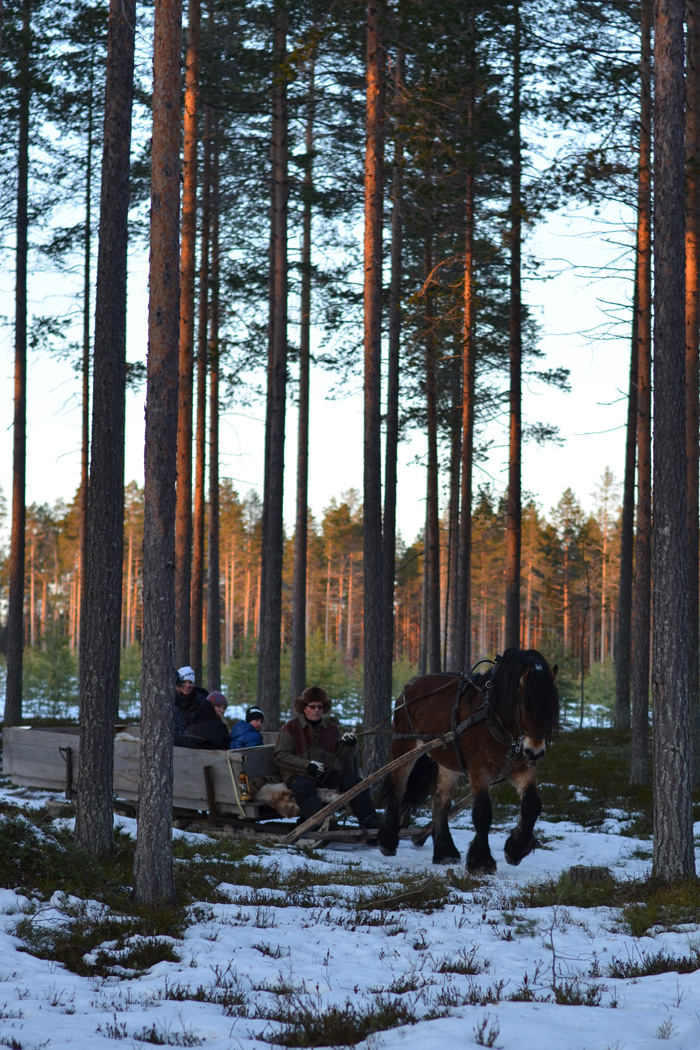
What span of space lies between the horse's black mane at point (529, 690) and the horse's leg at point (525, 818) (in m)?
0.65

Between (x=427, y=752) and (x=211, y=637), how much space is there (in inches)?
676

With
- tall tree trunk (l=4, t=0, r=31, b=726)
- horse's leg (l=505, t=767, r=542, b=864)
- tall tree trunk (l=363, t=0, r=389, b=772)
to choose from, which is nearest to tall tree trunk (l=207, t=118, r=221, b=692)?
tall tree trunk (l=4, t=0, r=31, b=726)

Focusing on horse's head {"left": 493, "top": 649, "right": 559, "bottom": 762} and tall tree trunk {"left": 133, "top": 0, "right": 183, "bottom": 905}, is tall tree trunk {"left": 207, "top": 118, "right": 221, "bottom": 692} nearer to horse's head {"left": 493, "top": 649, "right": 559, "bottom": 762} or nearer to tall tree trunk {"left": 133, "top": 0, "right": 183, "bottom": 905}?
tall tree trunk {"left": 133, "top": 0, "right": 183, "bottom": 905}

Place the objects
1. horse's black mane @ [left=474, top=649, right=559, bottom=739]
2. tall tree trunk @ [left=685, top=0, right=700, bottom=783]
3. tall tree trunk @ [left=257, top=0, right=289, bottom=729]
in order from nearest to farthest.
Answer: horse's black mane @ [left=474, top=649, right=559, bottom=739] < tall tree trunk @ [left=685, top=0, right=700, bottom=783] < tall tree trunk @ [left=257, top=0, right=289, bottom=729]

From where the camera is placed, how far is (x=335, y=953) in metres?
6.48

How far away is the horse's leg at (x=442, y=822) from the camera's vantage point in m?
10.3

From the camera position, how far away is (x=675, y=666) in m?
8.43

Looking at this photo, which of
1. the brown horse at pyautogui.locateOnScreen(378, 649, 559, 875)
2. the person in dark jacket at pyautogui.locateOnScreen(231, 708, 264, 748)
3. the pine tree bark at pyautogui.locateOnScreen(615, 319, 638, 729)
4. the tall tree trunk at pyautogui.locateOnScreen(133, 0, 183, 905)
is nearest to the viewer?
the tall tree trunk at pyautogui.locateOnScreen(133, 0, 183, 905)

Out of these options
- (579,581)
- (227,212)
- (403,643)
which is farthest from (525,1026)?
(403,643)

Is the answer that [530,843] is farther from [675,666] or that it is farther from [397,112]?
[397,112]

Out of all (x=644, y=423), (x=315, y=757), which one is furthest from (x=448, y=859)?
(x=644, y=423)

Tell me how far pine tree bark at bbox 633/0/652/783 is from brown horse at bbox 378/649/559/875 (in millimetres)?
4695

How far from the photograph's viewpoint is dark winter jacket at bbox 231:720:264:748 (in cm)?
1164

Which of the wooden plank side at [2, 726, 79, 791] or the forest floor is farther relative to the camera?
the wooden plank side at [2, 726, 79, 791]
